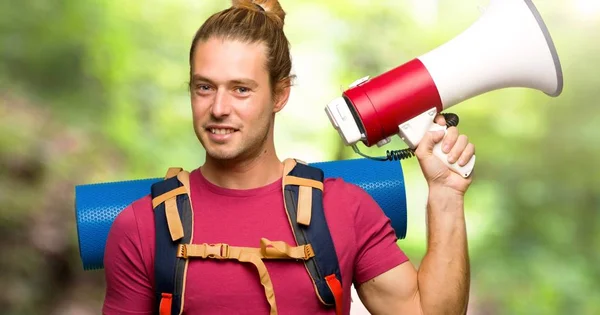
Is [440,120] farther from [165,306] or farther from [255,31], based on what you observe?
[165,306]

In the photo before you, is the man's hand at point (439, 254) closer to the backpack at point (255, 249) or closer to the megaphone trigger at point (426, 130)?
the megaphone trigger at point (426, 130)

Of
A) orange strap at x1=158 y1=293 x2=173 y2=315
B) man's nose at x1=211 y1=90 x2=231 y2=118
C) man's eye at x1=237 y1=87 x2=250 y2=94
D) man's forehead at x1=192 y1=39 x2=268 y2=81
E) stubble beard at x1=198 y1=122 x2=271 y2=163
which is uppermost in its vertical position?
man's forehead at x1=192 y1=39 x2=268 y2=81

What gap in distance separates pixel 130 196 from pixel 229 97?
0.36 metres

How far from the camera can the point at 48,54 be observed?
3693 mm

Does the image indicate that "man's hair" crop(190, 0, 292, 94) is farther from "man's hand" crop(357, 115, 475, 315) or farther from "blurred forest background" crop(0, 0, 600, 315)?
"blurred forest background" crop(0, 0, 600, 315)

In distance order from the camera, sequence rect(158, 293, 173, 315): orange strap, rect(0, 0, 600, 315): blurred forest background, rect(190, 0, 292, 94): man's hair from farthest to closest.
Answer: rect(0, 0, 600, 315): blurred forest background < rect(190, 0, 292, 94): man's hair < rect(158, 293, 173, 315): orange strap

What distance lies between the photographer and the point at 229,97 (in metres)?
1.92

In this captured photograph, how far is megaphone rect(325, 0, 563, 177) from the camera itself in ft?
6.32

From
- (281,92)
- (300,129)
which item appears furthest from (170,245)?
(300,129)

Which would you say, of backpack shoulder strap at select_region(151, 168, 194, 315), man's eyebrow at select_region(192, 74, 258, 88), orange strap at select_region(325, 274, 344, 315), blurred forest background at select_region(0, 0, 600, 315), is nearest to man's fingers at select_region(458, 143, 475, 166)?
orange strap at select_region(325, 274, 344, 315)

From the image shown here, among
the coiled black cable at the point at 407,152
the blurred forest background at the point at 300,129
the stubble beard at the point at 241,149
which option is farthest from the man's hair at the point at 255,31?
the blurred forest background at the point at 300,129

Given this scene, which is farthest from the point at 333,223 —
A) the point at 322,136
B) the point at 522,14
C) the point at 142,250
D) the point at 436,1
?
the point at 436,1

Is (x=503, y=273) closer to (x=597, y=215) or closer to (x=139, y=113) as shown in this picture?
(x=597, y=215)

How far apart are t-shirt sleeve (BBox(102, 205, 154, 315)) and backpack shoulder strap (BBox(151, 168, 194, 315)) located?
0.16ft
